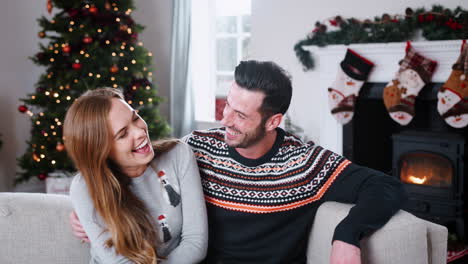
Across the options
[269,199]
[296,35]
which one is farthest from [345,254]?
[296,35]

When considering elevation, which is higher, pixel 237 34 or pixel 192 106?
pixel 237 34

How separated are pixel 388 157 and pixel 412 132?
1.26ft

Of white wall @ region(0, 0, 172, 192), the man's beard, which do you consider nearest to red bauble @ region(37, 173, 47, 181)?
white wall @ region(0, 0, 172, 192)

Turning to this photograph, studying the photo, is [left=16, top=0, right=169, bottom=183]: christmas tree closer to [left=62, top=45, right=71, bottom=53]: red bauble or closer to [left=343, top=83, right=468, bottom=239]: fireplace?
[left=62, top=45, right=71, bottom=53]: red bauble

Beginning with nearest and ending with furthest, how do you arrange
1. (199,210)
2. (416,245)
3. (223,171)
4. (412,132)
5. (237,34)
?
(416,245), (199,210), (223,171), (412,132), (237,34)

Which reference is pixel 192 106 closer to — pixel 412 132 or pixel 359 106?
pixel 359 106

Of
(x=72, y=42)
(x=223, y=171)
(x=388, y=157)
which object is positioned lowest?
(x=388, y=157)

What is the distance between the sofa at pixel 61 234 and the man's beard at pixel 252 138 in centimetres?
31

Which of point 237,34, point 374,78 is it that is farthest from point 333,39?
point 237,34

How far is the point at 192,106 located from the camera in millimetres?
5309

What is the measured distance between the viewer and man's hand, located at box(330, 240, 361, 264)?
1.39 m

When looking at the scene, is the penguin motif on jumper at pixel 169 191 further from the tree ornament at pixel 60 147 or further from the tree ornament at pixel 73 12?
the tree ornament at pixel 73 12

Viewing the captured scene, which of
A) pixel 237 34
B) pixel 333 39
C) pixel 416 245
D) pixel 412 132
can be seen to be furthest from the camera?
pixel 237 34

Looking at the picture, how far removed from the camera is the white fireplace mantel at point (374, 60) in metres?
3.17
